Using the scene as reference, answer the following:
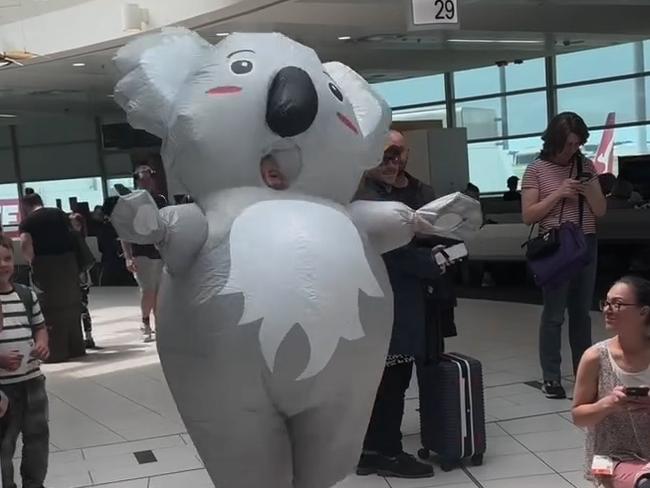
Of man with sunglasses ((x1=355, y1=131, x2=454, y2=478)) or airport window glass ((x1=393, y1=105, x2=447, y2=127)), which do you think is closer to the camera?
man with sunglasses ((x1=355, y1=131, x2=454, y2=478))

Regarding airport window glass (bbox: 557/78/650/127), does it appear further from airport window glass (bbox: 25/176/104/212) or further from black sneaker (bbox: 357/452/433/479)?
black sneaker (bbox: 357/452/433/479)

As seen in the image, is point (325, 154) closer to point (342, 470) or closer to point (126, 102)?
point (126, 102)

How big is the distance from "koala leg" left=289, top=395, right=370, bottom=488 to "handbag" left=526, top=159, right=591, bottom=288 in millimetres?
2351

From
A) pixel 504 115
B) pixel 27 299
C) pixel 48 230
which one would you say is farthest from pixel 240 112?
pixel 504 115

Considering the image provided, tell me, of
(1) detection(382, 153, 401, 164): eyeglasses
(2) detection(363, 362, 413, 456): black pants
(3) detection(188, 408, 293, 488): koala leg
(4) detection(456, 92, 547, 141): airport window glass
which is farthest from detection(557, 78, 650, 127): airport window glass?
(3) detection(188, 408, 293, 488): koala leg

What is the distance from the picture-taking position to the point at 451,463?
11.9ft

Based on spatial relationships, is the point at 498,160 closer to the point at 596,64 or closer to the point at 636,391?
the point at 596,64

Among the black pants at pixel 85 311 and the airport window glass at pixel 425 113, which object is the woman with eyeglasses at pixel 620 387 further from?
the airport window glass at pixel 425 113

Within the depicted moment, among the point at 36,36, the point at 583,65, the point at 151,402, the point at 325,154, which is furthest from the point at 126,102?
the point at 583,65

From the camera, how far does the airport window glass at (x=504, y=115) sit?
1580 centimetres

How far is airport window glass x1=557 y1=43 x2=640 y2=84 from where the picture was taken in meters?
14.4

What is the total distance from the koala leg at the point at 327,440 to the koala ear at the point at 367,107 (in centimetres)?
70

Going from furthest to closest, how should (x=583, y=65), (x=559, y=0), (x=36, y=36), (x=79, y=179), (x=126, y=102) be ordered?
(x=79, y=179) → (x=583, y=65) → (x=36, y=36) → (x=559, y=0) → (x=126, y=102)

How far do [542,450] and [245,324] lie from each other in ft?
7.94
